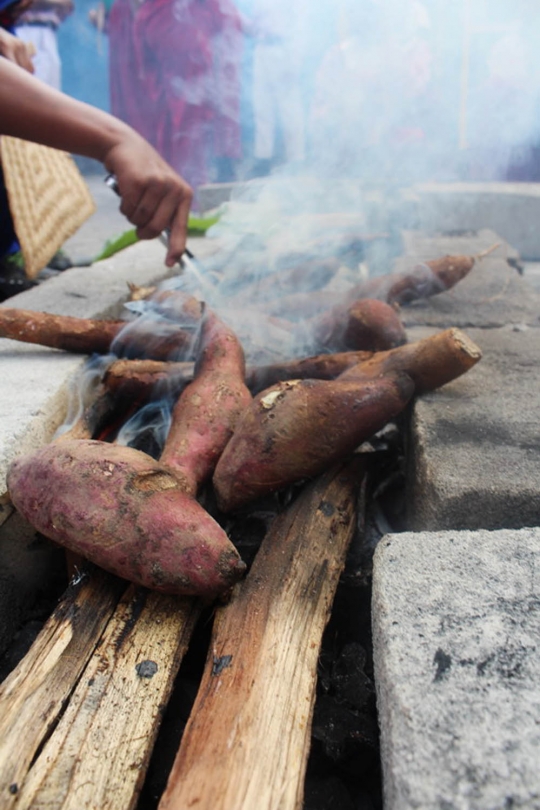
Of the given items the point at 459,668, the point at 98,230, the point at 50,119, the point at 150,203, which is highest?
the point at 50,119

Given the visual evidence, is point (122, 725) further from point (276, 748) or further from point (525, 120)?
point (525, 120)

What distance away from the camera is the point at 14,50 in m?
3.58

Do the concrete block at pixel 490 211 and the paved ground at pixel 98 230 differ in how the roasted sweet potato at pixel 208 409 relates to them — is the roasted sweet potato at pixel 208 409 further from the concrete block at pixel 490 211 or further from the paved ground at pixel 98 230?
the paved ground at pixel 98 230

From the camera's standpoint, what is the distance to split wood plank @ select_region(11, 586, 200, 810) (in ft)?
2.90

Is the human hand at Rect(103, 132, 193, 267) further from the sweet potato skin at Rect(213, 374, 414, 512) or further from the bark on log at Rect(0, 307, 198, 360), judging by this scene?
the sweet potato skin at Rect(213, 374, 414, 512)

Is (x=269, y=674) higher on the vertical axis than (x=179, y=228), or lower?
lower

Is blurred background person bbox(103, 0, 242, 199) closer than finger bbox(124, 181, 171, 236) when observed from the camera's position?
No

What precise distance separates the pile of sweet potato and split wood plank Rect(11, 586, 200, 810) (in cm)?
8

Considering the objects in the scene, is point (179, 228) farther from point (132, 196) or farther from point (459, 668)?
point (459, 668)

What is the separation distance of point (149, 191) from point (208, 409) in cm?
118

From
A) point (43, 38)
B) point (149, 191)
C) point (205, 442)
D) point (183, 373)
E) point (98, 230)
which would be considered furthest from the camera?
point (43, 38)

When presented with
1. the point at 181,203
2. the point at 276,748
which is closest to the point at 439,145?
the point at 181,203

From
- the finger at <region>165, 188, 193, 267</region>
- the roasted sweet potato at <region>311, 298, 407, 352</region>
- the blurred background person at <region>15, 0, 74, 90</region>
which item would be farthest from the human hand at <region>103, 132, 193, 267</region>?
the blurred background person at <region>15, 0, 74, 90</region>

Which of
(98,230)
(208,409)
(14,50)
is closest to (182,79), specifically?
(98,230)
